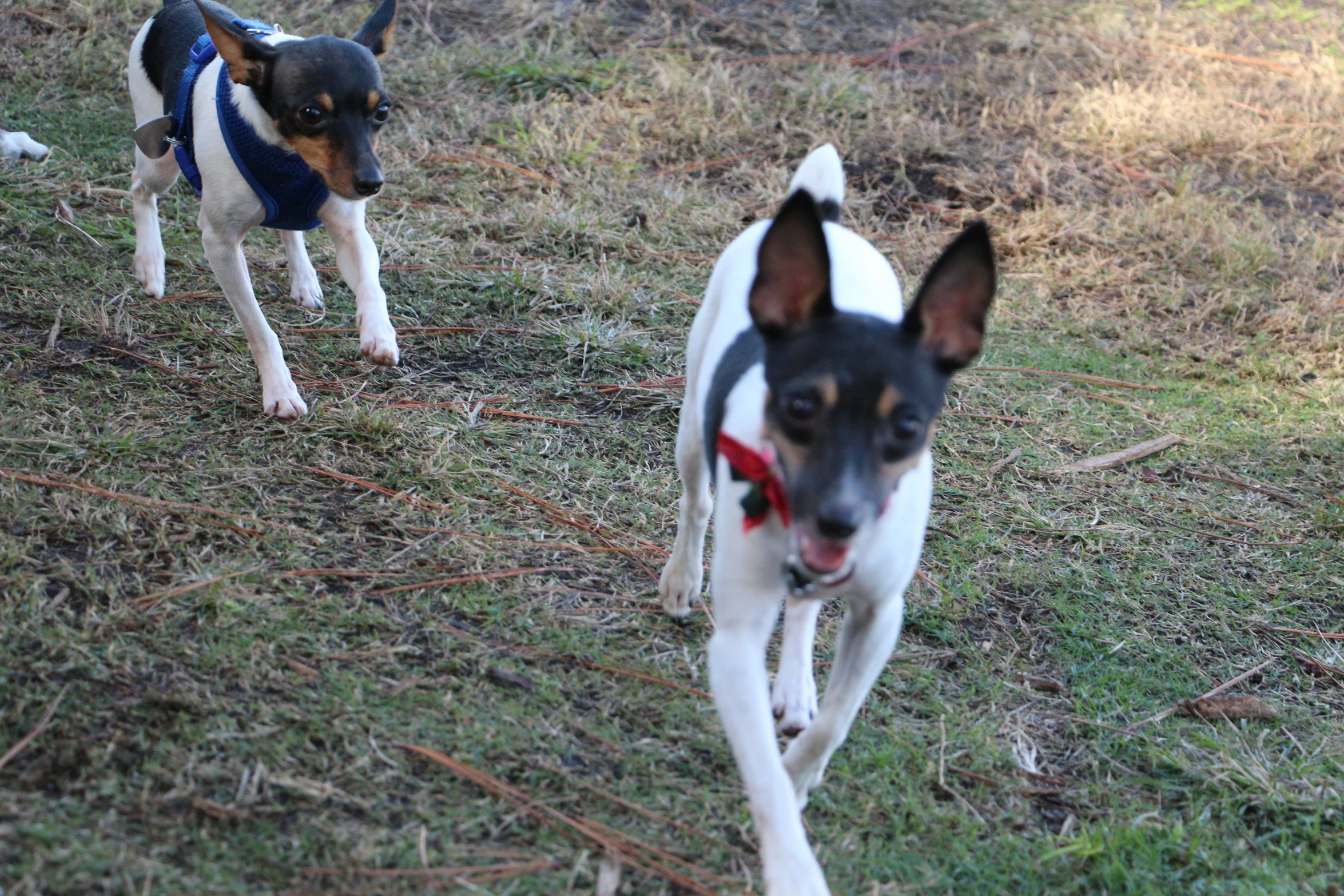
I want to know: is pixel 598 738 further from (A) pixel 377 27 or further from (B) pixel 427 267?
(B) pixel 427 267

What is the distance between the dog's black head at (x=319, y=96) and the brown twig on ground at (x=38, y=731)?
1730 millimetres

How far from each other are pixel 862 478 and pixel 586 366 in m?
2.57

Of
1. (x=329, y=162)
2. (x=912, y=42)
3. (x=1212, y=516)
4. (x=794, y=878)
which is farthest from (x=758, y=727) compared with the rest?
(x=912, y=42)

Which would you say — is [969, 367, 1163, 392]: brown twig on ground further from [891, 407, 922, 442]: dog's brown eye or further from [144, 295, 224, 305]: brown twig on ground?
[144, 295, 224, 305]: brown twig on ground

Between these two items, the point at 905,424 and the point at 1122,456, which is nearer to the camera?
the point at 905,424

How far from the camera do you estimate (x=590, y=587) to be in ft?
10.9

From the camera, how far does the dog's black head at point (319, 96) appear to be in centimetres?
352

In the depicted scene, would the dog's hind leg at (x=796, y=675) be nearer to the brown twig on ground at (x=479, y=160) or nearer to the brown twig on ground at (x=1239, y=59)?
the brown twig on ground at (x=479, y=160)

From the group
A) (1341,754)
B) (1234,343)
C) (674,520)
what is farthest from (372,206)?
(1341,754)

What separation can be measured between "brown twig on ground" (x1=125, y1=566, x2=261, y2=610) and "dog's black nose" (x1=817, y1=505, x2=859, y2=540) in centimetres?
176

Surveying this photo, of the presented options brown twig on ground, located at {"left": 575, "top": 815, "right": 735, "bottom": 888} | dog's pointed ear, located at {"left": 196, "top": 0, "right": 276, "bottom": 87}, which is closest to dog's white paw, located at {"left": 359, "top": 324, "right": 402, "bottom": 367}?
dog's pointed ear, located at {"left": 196, "top": 0, "right": 276, "bottom": 87}

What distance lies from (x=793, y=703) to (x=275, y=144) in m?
2.32

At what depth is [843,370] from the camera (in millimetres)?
2072

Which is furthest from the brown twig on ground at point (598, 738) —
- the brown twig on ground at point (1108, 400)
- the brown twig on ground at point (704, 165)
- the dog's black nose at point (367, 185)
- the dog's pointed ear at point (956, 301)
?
the brown twig on ground at point (704, 165)
